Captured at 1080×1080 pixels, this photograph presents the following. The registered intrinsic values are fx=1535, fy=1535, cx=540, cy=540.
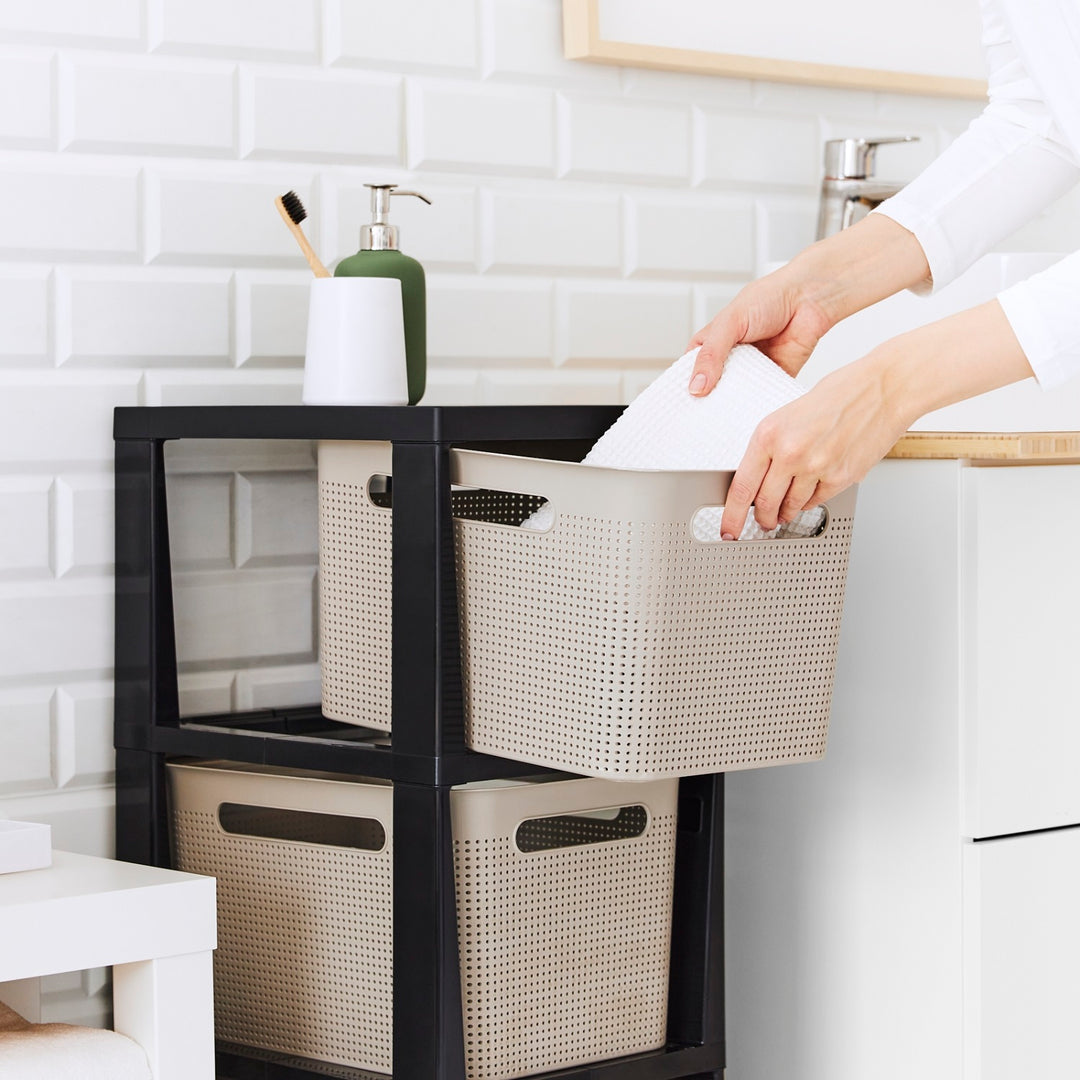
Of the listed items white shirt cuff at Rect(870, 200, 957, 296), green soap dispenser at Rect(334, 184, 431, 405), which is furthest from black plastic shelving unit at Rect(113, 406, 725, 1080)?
white shirt cuff at Rect(870, 200, 957, 296)

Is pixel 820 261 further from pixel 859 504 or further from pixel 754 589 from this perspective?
pixel 754 589

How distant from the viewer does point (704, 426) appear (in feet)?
3.99

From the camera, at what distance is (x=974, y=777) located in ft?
4.36

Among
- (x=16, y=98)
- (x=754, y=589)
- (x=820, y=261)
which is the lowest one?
(x=754, y=589)

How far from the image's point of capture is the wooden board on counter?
130 cm

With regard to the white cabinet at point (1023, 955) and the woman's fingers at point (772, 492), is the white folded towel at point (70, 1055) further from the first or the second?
the white cabinet at point (1023, 955)

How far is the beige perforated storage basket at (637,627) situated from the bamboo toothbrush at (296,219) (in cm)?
26

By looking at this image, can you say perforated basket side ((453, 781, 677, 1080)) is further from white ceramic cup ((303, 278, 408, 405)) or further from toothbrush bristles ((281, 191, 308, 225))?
toothbrush bristles ((281, 191, 308, 225))

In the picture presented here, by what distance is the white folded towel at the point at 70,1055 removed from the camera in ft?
3.46

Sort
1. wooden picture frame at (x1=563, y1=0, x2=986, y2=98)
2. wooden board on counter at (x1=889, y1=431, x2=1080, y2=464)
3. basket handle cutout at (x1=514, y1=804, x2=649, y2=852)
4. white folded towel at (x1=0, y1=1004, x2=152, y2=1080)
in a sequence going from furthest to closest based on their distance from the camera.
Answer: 1. wooden picture frame at (x1=563, y1=0, x2=986, y2=98)
2. basket handle cutout at (x1=514, y1=804, x2=649, y2=852)
3. wooden board on counter at (x1=889, y1=431, x2=1080, y2=464)
4. white folded towel at (x1=0, y1=1004, x2=152, y2=1080)

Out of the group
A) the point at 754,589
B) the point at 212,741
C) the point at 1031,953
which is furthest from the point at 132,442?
the point at 1031,953

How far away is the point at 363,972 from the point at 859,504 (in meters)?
0.62

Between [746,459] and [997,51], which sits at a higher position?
[997,51]

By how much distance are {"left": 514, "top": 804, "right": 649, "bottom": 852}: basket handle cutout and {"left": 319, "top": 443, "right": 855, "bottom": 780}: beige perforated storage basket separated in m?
0.22
